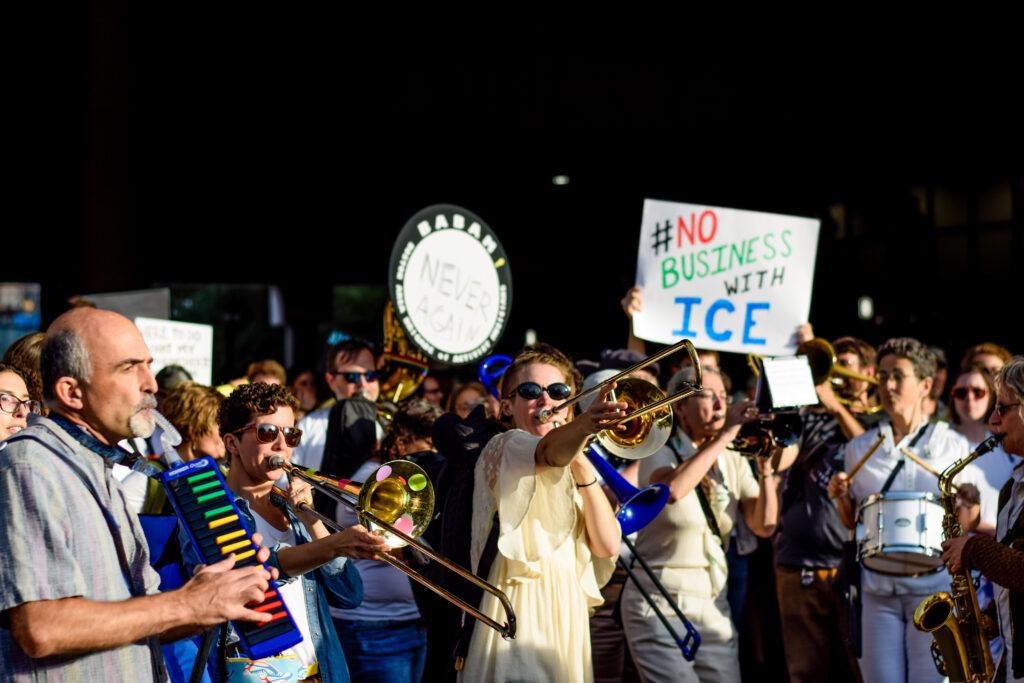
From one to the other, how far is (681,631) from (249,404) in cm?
256

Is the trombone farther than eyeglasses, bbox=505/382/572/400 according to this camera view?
No

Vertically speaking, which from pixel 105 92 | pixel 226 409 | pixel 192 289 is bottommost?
pixel 226 409

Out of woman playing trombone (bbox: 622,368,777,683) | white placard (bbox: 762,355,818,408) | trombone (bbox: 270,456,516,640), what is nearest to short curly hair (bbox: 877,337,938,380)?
white placard (bbox: 762,355,818,408)

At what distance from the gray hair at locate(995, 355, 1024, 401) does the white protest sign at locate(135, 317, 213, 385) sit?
5.55 metres

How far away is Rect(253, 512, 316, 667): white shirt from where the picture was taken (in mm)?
3996

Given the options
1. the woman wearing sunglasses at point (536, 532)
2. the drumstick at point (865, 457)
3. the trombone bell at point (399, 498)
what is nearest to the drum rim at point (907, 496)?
the drumstick at point (865, 457)

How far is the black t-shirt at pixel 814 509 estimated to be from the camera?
7066 millimetres

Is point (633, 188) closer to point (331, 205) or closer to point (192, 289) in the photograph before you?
point (331, 205)

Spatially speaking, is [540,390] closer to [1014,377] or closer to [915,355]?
[1014,377]

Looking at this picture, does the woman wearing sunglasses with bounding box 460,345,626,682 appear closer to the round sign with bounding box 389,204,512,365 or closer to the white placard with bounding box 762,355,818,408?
the white placard with bounding box 762,355,818,408

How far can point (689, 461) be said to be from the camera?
5535mm

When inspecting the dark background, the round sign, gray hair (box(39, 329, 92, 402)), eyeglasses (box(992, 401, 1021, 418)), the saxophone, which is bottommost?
the saxophone

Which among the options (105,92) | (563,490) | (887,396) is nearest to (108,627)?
(563,490)

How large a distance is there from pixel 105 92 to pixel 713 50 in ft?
25.3
